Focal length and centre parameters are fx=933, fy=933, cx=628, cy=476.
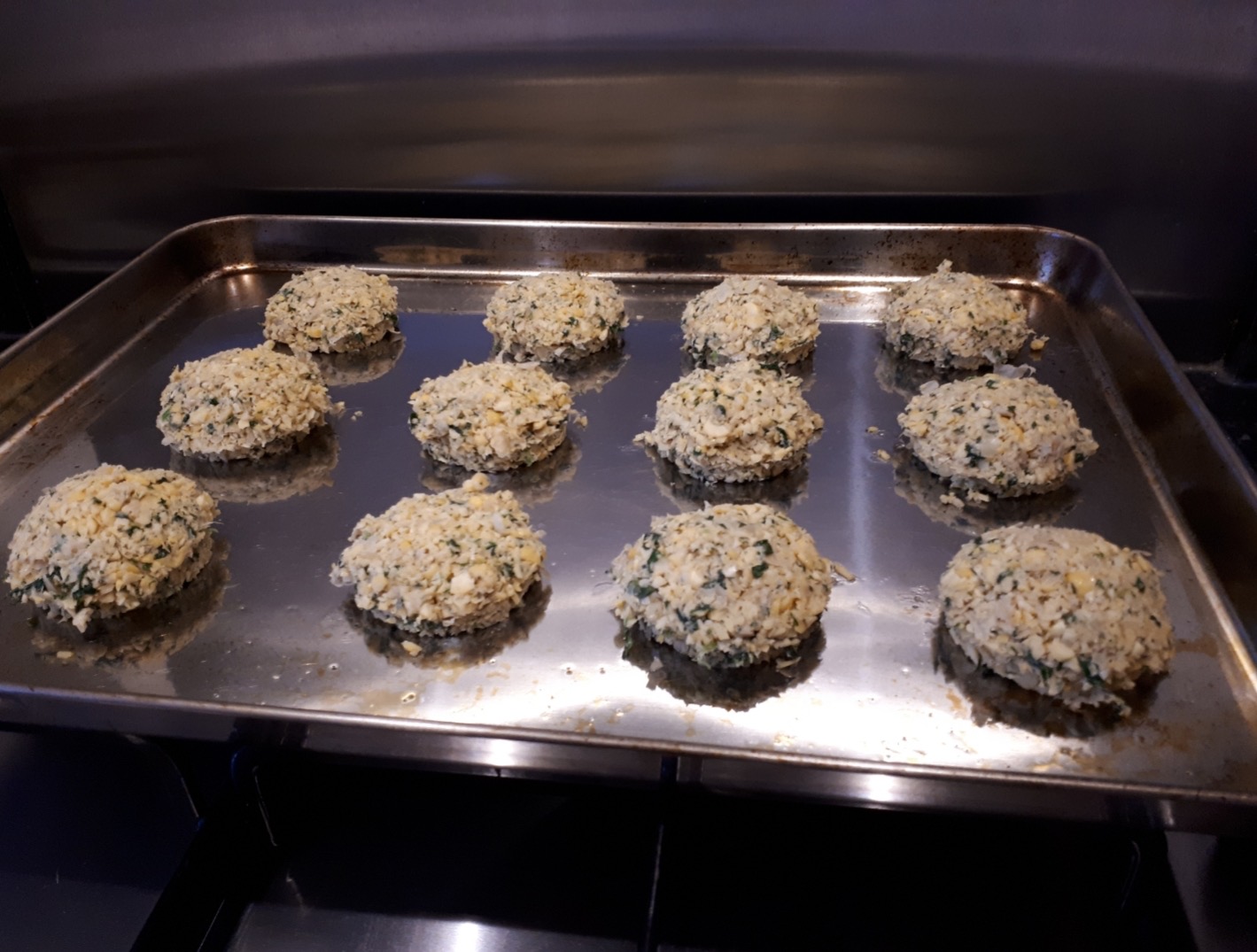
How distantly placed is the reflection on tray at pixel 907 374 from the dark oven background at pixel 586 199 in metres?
0.53

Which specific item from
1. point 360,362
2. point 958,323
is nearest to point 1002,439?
point 958,323

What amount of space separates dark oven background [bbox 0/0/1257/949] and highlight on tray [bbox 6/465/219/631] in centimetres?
33

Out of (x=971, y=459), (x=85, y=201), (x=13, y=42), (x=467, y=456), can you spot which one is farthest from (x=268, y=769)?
(x=13, y=42)

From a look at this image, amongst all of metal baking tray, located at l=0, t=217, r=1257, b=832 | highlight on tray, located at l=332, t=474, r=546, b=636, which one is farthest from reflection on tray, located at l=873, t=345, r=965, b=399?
highlight on tray, located at l=332, t=474, r=546, b=636

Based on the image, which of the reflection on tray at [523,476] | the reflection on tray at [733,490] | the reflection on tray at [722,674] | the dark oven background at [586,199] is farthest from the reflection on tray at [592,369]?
the reflection on tray at [722,674]

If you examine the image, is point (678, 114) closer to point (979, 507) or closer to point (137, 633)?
point (979, 507)

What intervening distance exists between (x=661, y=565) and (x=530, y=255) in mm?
1481

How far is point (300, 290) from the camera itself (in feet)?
9.04

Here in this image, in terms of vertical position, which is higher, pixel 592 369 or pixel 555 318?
pixel 555 318

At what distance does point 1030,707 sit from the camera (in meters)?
1.72

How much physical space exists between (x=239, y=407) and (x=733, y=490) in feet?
4.01

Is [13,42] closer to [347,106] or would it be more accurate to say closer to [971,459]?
[347,106]

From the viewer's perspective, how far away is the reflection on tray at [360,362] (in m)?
2.66

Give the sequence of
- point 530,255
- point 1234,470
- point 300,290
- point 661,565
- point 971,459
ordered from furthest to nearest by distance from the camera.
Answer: point 530,255
point 300,290
point 971,459
point 1234,470
point 661,565
